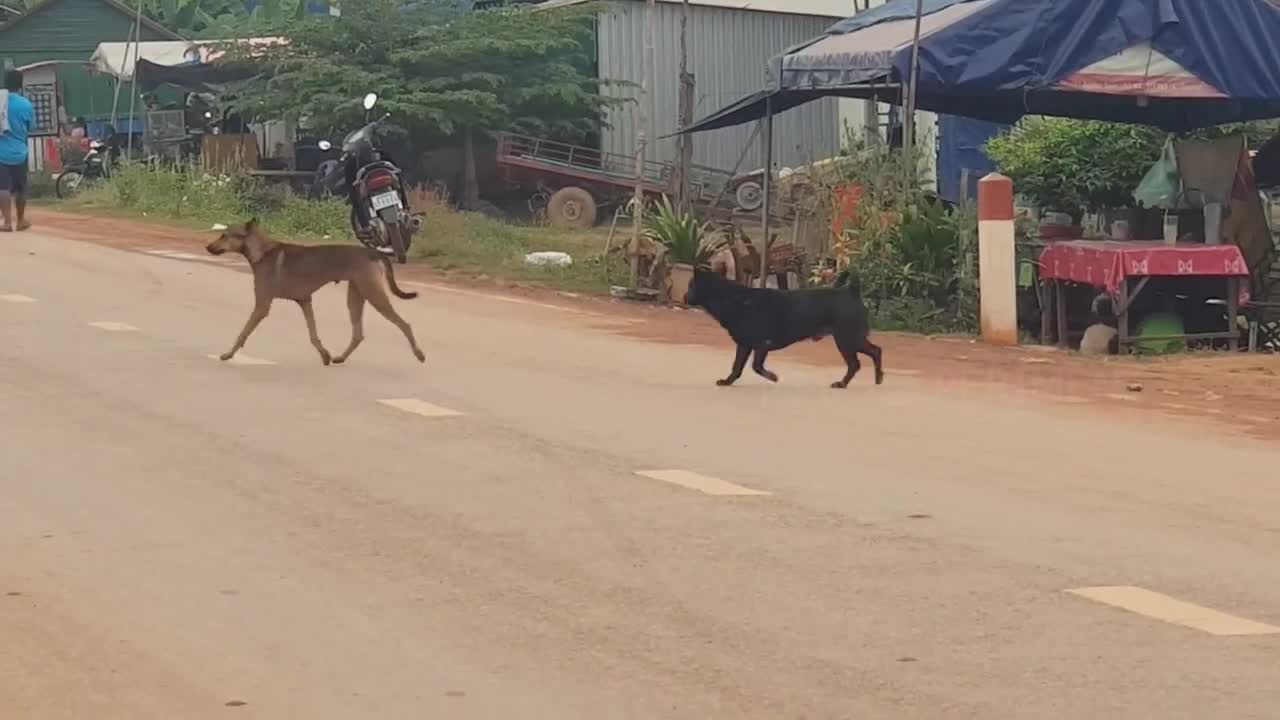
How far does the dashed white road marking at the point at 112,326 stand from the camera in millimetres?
16547

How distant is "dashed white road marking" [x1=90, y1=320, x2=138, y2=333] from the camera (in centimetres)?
1655

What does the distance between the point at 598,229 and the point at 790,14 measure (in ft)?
22.5

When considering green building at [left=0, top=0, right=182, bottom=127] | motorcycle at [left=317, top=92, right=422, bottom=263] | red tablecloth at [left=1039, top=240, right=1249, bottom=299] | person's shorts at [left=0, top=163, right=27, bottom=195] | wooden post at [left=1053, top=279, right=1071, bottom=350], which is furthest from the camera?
green building at [left=0, top=0, right=182, bottom=127]

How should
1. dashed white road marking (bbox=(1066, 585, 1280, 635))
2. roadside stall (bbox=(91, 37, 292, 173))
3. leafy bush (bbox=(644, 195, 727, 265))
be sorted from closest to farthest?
dashed white road marking (bbox=(1066, 585, 1280, 635))
leafy bush (bbox=(644, 195, 727, 265))
roadside stall (bbox=(91, 37, 292, 173))

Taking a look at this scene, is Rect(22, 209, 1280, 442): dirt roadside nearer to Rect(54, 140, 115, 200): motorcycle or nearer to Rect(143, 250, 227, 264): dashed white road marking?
Rect(143, 250, 227, 264): dashed white road marking

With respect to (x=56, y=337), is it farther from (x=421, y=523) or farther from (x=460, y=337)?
(x=421, y=523)

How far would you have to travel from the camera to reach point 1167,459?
10.8 meters

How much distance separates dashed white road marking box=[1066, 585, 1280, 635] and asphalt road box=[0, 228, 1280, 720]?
0.05 ft

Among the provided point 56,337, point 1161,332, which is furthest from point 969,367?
point 56,337

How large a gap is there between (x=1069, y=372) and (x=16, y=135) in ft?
53.0

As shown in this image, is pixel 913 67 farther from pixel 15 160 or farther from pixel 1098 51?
pixel 15 160

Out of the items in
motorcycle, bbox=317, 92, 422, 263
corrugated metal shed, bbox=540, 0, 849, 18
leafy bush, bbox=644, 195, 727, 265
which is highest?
corrugated metal shed, bbox=540, 0, 849, 18

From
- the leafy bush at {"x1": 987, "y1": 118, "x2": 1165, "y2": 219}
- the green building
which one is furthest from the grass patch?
the green building

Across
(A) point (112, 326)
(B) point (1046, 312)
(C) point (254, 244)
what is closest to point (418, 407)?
(C) point (254, 244)
